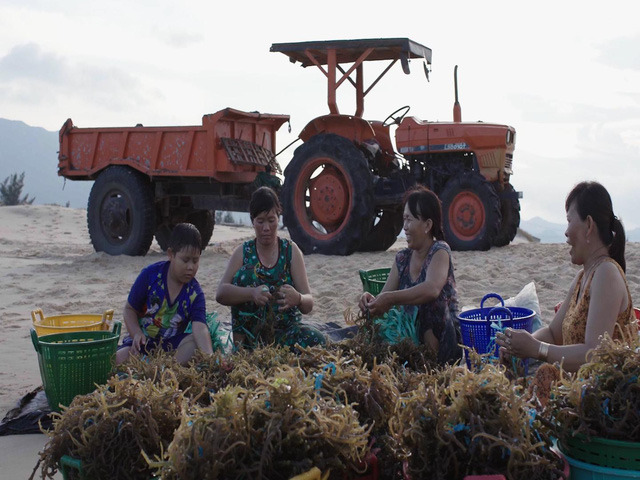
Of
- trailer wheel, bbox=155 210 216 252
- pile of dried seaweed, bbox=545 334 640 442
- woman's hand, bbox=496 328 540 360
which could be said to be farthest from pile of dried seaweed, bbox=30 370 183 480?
trailer wheel, bbox=155 210 216 252

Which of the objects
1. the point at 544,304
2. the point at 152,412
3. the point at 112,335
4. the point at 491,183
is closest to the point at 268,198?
the point at 112,335

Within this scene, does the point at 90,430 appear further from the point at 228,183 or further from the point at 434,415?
the point at 228,183

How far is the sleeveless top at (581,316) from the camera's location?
2.90 metres

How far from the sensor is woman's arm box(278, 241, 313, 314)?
4176 mm

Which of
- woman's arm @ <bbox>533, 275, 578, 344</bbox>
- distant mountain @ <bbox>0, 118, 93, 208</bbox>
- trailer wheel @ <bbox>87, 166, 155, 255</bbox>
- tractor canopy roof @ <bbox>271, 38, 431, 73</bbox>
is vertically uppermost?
distant mountain @ <bbox>0, 118, 93, 208</bbox>

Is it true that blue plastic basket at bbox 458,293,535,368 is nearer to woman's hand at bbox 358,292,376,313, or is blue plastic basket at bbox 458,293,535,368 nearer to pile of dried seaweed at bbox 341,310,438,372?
pile of dried seaweed at bbox 341,310,438,372

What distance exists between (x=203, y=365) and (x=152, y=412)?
36.8 inches

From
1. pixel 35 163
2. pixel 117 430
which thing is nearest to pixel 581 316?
pixel 117 430

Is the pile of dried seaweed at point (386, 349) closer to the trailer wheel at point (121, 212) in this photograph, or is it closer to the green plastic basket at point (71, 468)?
the green plastic basket at point (71, 468)

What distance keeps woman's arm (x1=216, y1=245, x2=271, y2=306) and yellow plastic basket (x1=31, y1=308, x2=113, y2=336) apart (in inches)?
28.3

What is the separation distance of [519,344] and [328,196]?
7.43 meters

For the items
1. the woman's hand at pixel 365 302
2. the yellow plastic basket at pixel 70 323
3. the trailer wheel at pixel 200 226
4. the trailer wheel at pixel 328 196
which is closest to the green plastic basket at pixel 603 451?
the woman's hand at pixel 365 302

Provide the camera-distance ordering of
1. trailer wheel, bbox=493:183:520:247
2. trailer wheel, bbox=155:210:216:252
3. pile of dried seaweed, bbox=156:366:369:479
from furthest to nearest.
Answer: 1. trailer wheel, bbox=155:210:216:252
2. trailer wheel, bbox=493:183:520:247
3. pile of dried seaweed, bbox=156:366:369:479

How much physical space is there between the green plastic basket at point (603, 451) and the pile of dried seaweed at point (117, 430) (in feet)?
4.10
